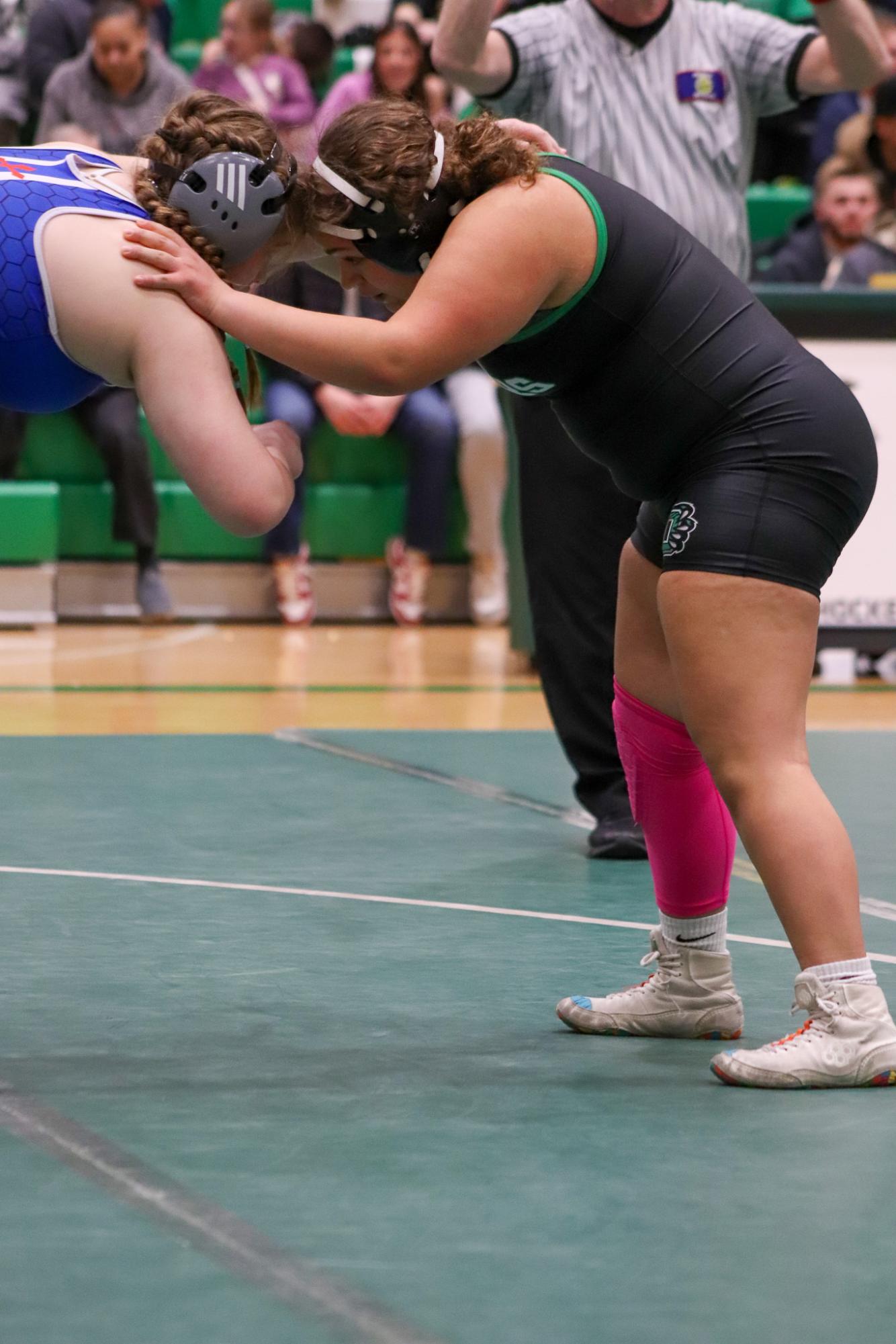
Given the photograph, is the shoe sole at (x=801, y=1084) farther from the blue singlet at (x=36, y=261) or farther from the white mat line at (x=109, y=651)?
the white mat line at (x=109, y=651)

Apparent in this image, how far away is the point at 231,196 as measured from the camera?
8.20 feet

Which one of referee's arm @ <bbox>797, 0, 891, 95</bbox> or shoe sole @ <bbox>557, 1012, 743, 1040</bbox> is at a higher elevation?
referee's arm @ <bbox>797, 0, 891, 95</bbox>

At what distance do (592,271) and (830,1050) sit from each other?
39.0 inches

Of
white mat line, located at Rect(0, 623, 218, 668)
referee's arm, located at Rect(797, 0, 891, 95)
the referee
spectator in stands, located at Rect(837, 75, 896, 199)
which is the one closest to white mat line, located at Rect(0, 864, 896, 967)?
the referee

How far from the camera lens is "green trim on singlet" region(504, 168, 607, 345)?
252 cm

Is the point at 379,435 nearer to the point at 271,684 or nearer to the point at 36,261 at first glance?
the point at 271,684

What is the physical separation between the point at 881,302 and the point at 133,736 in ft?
9.92

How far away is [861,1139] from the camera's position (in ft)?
7.54

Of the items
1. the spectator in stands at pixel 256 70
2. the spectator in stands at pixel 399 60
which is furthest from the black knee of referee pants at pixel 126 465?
the spectator in stands at pixel 256 70

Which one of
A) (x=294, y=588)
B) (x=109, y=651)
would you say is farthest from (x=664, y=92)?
(x=294, y=588)

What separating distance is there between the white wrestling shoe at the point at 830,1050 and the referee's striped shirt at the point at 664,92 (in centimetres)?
201

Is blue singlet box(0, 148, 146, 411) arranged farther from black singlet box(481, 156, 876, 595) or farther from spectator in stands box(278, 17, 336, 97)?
spectator in stands box(278, 17, 336, 97)

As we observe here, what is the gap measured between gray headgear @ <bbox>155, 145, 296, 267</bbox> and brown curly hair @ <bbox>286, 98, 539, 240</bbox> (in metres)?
0.06

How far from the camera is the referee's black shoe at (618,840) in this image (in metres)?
4.04
